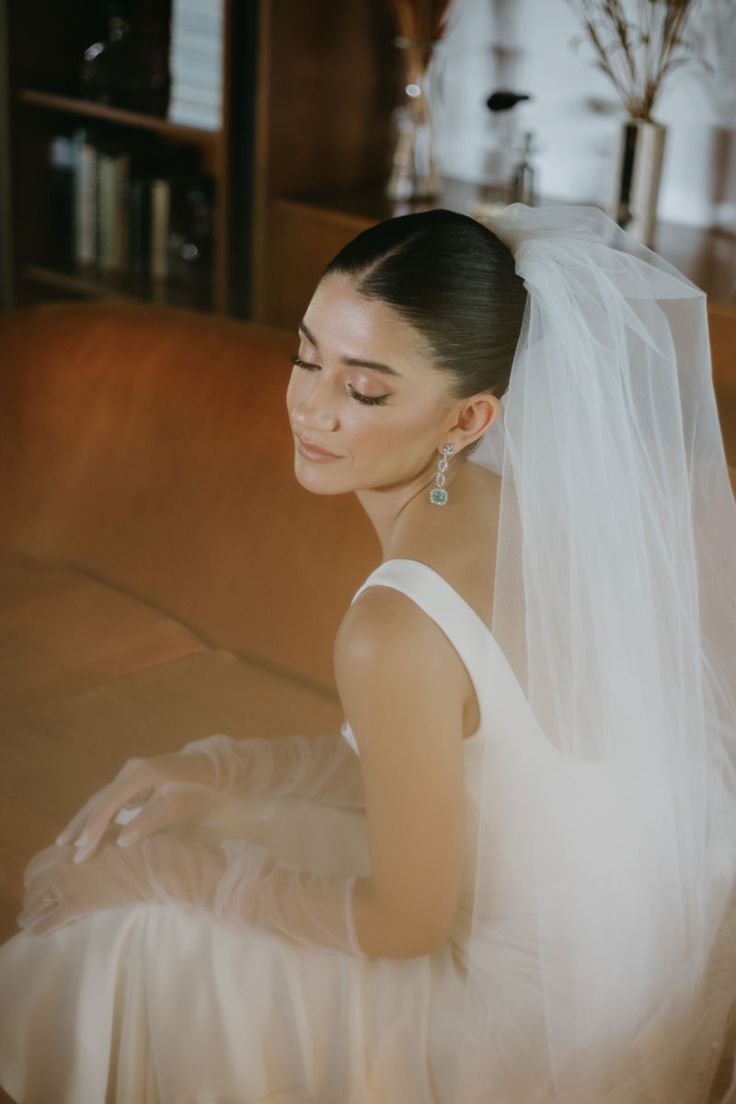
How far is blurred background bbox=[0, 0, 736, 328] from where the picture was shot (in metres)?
2.62

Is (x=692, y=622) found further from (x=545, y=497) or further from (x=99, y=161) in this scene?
(x=99, y=161)

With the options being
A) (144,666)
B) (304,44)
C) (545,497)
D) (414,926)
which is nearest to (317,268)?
(304,44)

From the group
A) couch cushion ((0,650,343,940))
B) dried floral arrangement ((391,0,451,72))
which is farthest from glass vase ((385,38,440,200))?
couch cushion ((0,650,343,940))

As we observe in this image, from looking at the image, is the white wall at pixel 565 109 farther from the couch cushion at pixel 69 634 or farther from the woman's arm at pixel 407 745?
the woman's arm at pixel 407 745

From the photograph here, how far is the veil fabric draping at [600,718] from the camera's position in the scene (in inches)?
51.8

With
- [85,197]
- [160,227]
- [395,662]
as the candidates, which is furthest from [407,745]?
[85,197]

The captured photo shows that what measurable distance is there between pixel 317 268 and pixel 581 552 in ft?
5.11

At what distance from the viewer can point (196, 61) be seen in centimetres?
310

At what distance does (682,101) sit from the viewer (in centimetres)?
266

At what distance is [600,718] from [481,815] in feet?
0.53

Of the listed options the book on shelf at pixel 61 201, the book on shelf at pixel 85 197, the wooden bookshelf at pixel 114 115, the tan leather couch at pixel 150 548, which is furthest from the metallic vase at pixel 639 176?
the book on shelf at pixel 61 201

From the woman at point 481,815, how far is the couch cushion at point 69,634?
679 millimetres

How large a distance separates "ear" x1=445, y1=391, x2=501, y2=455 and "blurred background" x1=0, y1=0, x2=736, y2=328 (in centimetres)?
99

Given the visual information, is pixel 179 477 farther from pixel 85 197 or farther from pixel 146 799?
pixel 85 197
